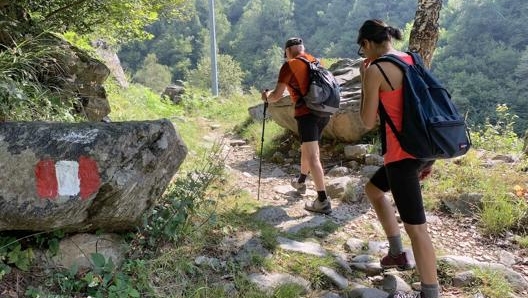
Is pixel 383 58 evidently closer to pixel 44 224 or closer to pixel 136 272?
pixel 136 272

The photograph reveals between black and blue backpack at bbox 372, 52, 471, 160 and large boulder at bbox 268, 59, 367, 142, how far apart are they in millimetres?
4011

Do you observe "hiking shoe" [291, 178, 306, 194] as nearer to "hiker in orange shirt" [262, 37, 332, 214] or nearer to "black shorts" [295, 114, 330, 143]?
"hiker in orange shirt" [262, 37, 332, 214]

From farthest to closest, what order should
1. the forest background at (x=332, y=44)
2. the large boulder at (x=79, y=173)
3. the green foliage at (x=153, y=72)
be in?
the green foliage at (x=153, y=72), the forest background at (x=332, y=44), the large boulder at (x=79, y=173)

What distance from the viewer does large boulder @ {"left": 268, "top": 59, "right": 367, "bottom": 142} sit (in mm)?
6891

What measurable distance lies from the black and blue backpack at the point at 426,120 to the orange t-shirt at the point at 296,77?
1748 mm

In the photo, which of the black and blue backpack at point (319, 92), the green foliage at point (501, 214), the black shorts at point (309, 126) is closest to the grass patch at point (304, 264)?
the black shorts at point (309, 126)

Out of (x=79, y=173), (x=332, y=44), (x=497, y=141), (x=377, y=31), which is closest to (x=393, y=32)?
(x=377, y=31)

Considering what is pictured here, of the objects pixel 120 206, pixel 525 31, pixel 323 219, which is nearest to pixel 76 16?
pixel 120 206

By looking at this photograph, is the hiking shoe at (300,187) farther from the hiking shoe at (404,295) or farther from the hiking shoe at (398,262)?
the hiking shoe at (404,295)

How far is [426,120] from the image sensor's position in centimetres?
265

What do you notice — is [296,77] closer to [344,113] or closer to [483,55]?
[344,113]

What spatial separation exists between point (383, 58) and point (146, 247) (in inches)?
83.7

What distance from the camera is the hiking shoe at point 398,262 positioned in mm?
3430

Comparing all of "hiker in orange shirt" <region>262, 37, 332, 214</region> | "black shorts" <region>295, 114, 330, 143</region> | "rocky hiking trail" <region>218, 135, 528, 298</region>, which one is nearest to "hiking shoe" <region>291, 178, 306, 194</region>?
"rocky hiking trail" <region>218, 135, 528, 298</region>
